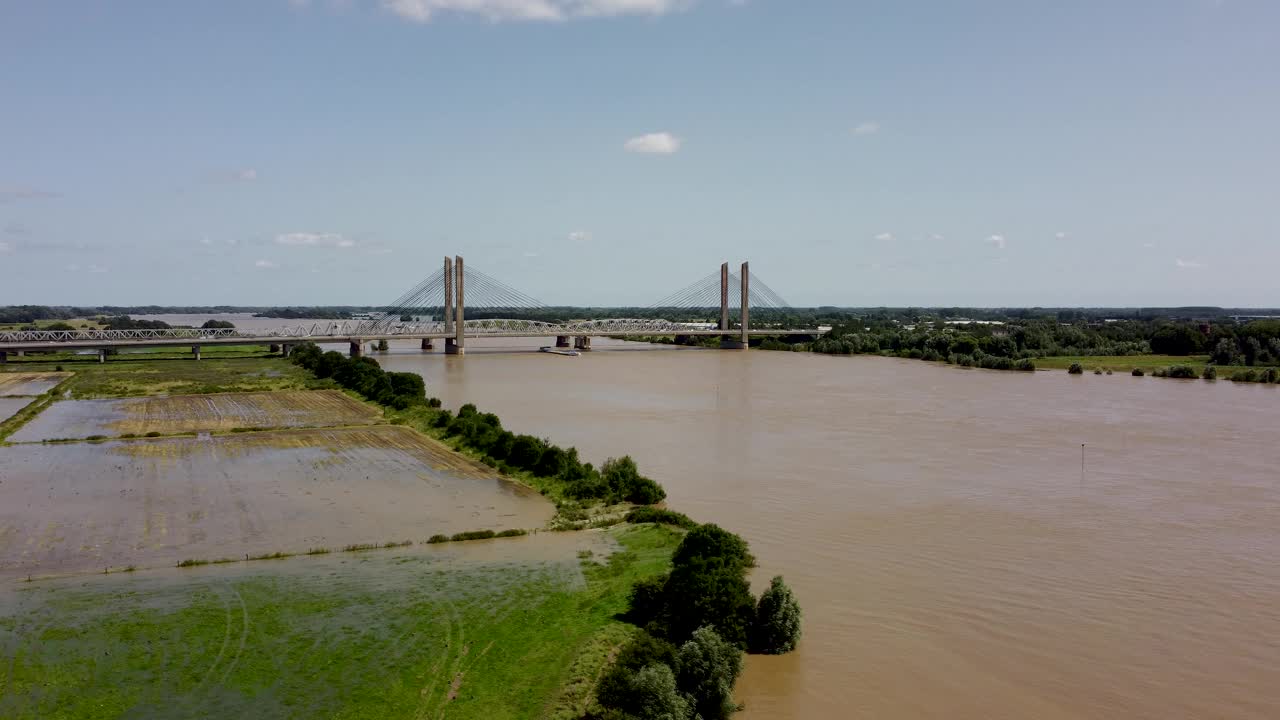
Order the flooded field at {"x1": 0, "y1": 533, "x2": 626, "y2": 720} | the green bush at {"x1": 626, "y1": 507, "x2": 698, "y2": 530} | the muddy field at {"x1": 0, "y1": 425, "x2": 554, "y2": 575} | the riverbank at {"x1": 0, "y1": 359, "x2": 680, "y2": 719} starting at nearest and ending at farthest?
1. the flooded field at {"x1": 0, "y1": 533, "x2": 626, "y2": 720}
2. the riverbank at {"x1": 0, "y1": 359, "x2": 680, "y2": 719}
3. the muddy field at {"x1": 0, "y1": 425, "x2": 554, "y2": 575}
4. the green bush at {"x1": 626, "y1": 507, "x2": 698, "y2": 530}

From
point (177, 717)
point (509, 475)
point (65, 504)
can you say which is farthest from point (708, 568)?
point (65, 504)

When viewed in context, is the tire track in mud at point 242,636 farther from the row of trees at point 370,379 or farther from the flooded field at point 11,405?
the flooded field at point 11,405

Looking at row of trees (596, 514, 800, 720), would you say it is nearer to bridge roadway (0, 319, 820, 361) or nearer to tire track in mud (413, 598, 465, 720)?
tire track in mud (413, 598, 465, 720)

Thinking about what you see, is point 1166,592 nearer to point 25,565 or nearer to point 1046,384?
point 25,565

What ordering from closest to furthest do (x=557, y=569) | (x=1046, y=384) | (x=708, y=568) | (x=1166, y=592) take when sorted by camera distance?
1. (x=708, y=568)
2. (x=1166, y=592)
3. (x=557, y=569)
4. (x=1046, y=384)

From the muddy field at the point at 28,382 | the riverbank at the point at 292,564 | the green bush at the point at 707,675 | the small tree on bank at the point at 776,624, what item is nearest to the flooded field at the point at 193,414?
the riverbank at the point at 292,564

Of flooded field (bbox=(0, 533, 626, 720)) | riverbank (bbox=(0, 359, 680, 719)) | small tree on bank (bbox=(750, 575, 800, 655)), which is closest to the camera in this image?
flooded field (bbox=(0, 533, 626, 720))

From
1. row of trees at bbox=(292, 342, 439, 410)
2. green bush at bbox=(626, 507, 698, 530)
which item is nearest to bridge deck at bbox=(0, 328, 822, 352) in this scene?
row of trees at bbox=(292, 342, 439, 410)
